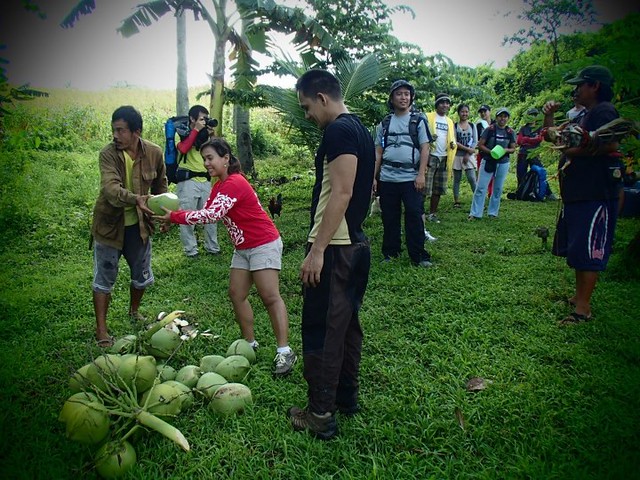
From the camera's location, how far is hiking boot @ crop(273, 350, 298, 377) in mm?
3205

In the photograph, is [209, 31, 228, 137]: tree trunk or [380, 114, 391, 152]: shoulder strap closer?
[380, 114, 391, 152]: shoulder strap

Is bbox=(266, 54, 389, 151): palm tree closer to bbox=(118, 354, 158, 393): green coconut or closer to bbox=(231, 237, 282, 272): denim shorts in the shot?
bbox=(231, 237, 282, 272): denim shorts

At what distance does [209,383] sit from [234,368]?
24cm

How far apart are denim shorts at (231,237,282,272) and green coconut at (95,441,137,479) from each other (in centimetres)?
143

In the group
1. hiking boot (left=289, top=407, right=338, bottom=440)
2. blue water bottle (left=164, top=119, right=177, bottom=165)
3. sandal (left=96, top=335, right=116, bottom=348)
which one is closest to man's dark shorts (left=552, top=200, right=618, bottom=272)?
hiking boot (left=289, top=407, right=338, bottom=440)

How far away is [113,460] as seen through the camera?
219cm

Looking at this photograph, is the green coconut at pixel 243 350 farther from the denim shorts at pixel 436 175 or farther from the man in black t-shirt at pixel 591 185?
the denim shorts at pixel 436 175

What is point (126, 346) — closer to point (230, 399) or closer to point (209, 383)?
point (209, 383)

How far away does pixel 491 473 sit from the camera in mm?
2215

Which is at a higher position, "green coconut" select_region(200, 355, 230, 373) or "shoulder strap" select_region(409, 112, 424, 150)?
"shoulder strap" select_region(409, 112, 424, 150)

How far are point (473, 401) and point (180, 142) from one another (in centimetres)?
469

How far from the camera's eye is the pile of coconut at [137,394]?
222 centimetres

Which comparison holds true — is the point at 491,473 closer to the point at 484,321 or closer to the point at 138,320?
the point at 484,321

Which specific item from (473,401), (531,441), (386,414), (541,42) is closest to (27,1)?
(386,414)
